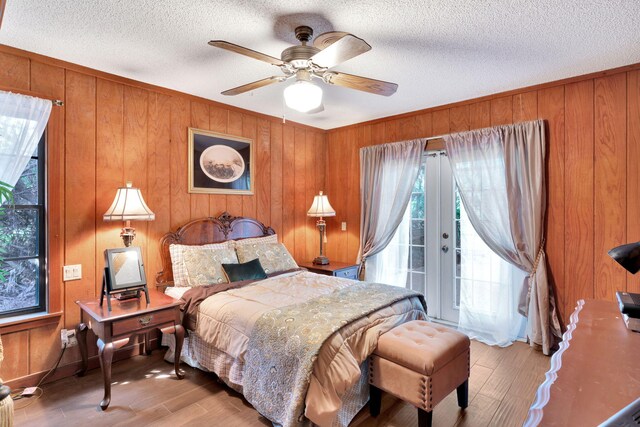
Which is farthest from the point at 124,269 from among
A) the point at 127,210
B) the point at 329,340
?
the point at 329,340

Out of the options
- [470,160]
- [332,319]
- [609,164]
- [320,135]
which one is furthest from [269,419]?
[320,135]

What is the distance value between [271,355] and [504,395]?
1.74 meters

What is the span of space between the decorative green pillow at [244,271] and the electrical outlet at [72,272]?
115 centimetres

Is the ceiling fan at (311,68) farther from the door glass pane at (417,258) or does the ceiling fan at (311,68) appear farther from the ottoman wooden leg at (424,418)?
the door glass pane at (417,258)

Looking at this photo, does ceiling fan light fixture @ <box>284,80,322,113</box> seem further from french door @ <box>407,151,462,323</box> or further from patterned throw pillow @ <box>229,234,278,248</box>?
french door @ <box>407,151,462,323</box>

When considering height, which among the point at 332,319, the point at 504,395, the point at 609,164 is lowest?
the point at 504,395

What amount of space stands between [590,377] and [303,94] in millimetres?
1939

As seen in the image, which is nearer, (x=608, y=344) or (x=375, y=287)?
(x=608, y=344)

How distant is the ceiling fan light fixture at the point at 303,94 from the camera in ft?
7.02

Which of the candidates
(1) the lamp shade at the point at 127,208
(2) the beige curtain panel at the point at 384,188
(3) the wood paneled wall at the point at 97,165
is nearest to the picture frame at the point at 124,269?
(1) the lamp shade at the point at 127,208

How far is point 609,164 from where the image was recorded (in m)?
2.91

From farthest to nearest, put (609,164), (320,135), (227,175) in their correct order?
(320,135) → (227,175) → (609,164)

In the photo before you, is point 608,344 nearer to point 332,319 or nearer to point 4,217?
point 332,319

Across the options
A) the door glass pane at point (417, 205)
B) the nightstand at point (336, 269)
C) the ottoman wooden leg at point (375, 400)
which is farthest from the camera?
the door glass pane at point (417, 205)
